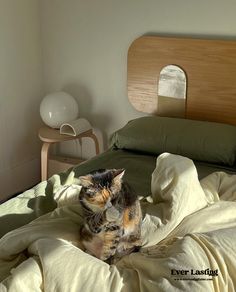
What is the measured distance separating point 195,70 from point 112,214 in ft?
5.25

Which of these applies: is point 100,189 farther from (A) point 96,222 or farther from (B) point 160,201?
(B) point 160,201

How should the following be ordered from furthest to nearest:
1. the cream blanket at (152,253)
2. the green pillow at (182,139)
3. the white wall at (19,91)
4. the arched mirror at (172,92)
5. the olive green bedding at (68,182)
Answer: the white wall at (19,91) → the arched mirror at (172,92) → the green pillow at (182,139) → the olive green bedding at (68,182) → the cream blanket at (152,253)

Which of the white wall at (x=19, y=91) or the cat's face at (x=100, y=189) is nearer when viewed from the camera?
the cat's face at (x=100, y=189)

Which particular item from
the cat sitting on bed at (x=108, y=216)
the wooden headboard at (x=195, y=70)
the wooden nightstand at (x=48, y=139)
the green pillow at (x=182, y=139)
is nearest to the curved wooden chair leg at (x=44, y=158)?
the wooden nightstand at (x=48, y=139)

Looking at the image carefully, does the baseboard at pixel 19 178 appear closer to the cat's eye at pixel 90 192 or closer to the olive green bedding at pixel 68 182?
the olive green bedding at pixel 68 182

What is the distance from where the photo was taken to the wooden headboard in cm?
244

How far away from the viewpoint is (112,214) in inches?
44.7

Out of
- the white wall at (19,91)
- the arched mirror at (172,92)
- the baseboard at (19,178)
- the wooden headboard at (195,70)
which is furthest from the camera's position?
the baseboard at (19,178)

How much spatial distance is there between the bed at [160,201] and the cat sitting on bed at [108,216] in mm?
46

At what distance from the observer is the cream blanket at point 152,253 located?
1.04 meters

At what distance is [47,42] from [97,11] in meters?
0.47

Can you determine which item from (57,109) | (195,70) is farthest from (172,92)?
(57,109)

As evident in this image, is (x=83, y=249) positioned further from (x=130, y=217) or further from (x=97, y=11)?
(x=97, y=11)

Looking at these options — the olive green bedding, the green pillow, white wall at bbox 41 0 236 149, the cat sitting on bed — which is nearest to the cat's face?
the cat sitting on bed
